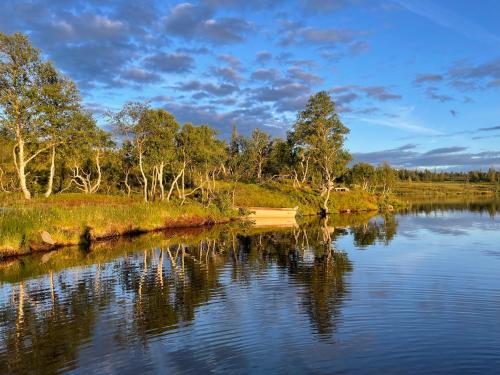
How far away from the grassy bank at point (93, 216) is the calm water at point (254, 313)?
440 cm

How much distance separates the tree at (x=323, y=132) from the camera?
8407cm

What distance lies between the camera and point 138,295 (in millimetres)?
19266

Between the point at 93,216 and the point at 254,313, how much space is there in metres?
29.9

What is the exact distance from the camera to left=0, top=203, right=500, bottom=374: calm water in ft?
38.6

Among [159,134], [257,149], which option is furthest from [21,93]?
[257,149]

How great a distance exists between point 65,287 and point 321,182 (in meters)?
88.4

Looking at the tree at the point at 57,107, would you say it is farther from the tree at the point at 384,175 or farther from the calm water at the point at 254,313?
the tree at the point at 384,175

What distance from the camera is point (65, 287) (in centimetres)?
2128

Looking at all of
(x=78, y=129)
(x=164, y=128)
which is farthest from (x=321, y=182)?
(x=78, y=129)

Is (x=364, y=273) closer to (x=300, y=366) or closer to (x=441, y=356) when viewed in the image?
(x=441, y=356)

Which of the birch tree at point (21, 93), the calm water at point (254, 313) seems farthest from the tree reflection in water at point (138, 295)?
the birch tree at point (21, 93)

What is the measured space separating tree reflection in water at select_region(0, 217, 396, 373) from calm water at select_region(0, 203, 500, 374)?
0.22 feet

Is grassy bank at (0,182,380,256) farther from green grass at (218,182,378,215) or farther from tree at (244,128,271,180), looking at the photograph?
tree at (244,128,271,180)

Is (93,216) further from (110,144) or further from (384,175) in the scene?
(384,175)
